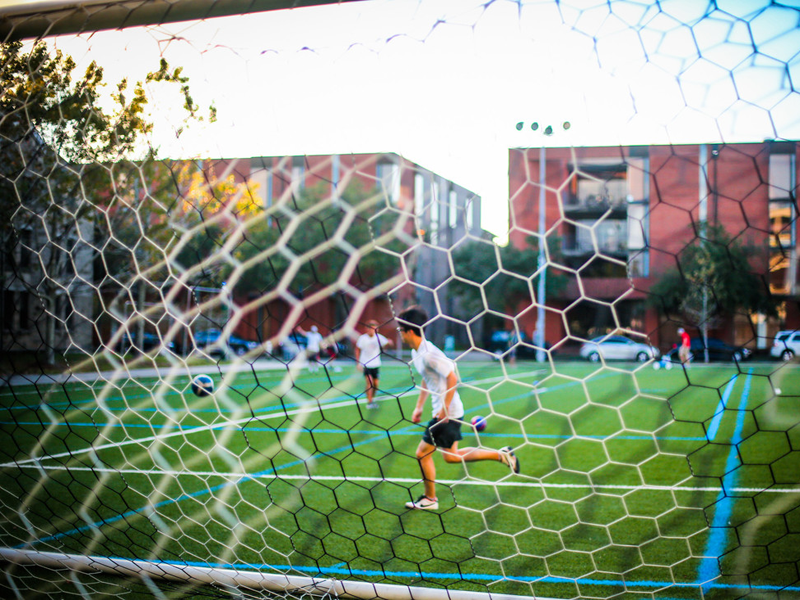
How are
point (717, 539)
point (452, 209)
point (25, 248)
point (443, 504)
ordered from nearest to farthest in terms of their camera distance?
point (452, 209) → point (25, 248) → point (717, 539) → point (443, 504)

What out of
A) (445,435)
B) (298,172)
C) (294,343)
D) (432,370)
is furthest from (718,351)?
(294,343)

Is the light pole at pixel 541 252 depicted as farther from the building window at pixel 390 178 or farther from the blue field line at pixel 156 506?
the blue field line at pixel 156 506

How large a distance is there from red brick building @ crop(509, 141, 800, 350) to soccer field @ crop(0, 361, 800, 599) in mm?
201

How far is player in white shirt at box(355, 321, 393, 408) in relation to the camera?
94.4 inches

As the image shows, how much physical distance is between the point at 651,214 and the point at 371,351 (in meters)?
7.44

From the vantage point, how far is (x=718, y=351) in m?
1.76

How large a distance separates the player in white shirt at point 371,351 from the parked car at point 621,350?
2.43ft

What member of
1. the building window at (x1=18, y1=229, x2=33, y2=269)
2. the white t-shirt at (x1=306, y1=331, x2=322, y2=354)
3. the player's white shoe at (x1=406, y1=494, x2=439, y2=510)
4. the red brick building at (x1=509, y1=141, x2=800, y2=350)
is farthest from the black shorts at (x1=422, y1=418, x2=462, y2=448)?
the building window at (x1=18, y1=229, x2=33, y2=269)

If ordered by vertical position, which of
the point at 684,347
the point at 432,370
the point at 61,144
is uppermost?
the point at 61,144

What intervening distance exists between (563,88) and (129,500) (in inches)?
164

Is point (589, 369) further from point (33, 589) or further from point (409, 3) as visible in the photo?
point (33, 589)

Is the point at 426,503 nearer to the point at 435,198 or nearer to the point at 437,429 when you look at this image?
the point at 437,429

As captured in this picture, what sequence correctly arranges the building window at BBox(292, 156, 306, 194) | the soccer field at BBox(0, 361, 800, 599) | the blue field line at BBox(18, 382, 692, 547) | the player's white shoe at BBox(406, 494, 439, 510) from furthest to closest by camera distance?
the player's white shoe at BBox(406, 494, 439, 510) → the blue field line at BBox(18, 382, 692, 547) → the soccer field at BBox(0, 361, 800, 599) → the building window at BBox(292, 156, 306, 194)

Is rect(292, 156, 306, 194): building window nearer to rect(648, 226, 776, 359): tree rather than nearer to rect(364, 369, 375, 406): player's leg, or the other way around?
rect(364, 369, 375, 406): player's leg
